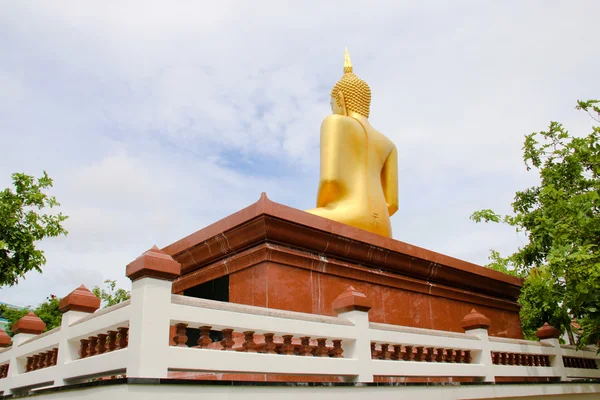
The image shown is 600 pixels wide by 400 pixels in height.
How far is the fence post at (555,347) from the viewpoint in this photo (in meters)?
8.07

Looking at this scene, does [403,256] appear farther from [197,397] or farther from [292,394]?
[197,397]

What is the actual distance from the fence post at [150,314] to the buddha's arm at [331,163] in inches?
224

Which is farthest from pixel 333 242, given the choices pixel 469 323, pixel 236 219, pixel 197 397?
pixel 197 397

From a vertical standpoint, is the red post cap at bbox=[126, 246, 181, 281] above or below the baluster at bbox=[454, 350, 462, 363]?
above

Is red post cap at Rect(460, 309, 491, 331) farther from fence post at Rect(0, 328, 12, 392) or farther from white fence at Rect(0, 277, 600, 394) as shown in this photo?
fence post at Rect(0, 328, 12, 392)

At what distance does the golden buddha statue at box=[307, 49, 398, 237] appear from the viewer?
9.24 metres

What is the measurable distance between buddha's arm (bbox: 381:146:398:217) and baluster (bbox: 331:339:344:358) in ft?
20.3

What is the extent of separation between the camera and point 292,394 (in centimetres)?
429

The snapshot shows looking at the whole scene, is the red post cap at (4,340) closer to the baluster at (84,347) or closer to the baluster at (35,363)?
the baluster at (35,363)

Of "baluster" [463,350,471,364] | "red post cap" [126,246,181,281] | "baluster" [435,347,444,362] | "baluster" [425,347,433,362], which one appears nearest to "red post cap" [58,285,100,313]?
"red post cap" [126,246,181,281]

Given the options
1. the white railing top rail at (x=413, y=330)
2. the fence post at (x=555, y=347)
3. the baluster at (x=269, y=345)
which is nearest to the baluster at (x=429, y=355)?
the white railing top rail at (x=413, y=330)

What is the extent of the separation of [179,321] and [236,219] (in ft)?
8.72

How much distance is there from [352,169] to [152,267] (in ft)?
20.5

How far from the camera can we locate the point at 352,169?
32.0ft
